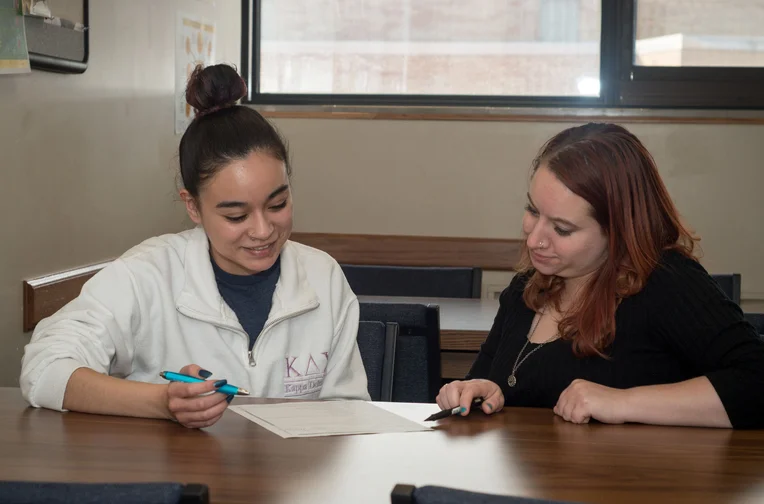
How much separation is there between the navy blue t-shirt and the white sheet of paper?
0.79 feet

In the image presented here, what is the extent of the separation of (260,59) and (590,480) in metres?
3.55

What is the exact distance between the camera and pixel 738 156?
4043mm

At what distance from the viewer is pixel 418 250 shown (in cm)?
420

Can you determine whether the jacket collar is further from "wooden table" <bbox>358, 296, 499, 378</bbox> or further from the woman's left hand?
"wooden table" <bbox>358, 296, 499, 378</bbox>

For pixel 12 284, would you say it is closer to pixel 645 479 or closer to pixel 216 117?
pixel 216 117

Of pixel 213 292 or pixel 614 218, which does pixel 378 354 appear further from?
pixel 614 218

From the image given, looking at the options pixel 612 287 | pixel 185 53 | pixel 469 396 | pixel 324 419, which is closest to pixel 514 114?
pixel 185 53

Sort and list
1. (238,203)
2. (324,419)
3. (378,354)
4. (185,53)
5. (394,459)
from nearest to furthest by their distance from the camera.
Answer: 1. (394,459)
2. (324,419)
3. (238,203)
4. (378,354)
5. (185,53)

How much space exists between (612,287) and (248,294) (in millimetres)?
680

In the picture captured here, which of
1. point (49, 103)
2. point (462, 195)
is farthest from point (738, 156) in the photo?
point (49, 103)

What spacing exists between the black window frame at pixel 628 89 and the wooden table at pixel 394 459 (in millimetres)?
2842

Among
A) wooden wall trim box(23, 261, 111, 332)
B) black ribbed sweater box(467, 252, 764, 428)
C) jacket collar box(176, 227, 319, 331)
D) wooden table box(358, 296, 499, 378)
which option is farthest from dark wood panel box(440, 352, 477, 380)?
wooden wall trim box(23, 261, 111, 332)

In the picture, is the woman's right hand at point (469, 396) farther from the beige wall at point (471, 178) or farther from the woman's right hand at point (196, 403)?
the beige wall at point (471, 178)

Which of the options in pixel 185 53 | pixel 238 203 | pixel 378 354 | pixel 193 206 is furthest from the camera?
pixel 185 53
